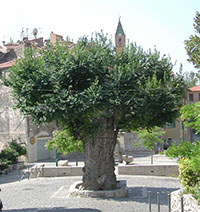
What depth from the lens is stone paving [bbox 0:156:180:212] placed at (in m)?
13.9

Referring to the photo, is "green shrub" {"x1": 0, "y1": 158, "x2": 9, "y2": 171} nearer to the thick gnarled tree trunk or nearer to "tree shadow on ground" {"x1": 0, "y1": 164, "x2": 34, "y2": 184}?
"tree shadow on ground" {"x1": 0, "y1": 164, "x2": 34, "y2": 184}

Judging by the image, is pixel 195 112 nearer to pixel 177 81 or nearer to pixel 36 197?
pixel 177 81

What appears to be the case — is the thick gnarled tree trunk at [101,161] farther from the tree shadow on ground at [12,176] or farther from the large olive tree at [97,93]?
the tree shadow on ground at [12,176]

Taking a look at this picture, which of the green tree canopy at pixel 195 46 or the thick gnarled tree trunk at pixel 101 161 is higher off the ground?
the green tree canopy at pixel 195 46

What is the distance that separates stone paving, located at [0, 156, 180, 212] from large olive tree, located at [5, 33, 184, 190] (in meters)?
1.39

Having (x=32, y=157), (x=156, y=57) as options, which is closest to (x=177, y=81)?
(x=156, y=57)

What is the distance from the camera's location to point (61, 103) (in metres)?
15.0

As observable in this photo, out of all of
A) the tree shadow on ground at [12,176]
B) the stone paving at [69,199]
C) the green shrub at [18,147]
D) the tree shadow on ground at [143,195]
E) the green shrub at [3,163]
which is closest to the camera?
the stone paving at [69,199]

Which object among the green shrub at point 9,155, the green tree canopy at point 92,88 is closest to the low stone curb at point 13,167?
the green shrub at point 9,155

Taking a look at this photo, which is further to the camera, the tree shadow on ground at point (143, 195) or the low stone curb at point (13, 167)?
the low stone curb at point (13, 167)

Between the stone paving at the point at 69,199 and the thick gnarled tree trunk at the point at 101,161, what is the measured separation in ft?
3.19

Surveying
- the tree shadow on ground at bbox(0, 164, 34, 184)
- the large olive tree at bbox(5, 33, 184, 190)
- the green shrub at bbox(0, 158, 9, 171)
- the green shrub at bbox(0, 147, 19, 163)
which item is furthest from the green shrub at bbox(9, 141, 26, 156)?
the large olive tree at bbox(5, 33, 184, 190)

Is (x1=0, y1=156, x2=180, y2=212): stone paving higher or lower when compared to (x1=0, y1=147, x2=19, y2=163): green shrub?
lower

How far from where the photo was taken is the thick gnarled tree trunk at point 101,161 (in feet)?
53.1
